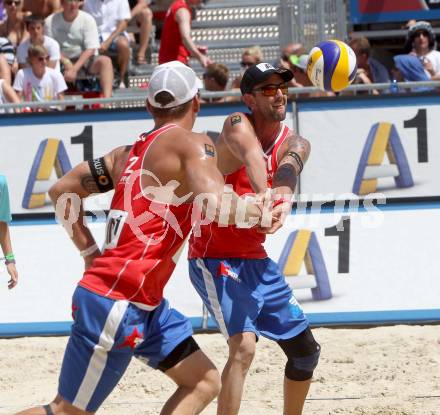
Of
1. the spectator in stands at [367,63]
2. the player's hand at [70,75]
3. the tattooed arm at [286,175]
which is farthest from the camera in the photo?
the player's hand at [70,75]

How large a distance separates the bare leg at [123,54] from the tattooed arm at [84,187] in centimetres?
660

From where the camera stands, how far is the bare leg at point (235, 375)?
5.04 metres

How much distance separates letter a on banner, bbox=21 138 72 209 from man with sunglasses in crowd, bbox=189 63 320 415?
3.11 metres

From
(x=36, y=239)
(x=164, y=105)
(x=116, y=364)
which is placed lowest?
(x=36, y=239)

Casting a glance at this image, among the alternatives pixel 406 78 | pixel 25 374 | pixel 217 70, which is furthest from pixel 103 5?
pixel 25 374

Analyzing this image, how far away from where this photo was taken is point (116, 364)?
409 cm

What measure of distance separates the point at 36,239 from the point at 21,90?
2.27 meters

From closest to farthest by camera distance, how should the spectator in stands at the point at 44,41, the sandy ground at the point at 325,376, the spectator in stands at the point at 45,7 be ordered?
the sandy ground at the point at 325,376 → the spectator in stands at the point at 44,41 → the spectator in stands at the point at 45,7

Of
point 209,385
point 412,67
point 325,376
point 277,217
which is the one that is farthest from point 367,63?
point 209,385

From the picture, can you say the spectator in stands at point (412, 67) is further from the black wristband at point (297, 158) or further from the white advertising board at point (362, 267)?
the black wristband at point (297, 158)

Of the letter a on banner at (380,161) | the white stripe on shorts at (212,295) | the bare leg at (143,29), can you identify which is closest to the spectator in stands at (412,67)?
the letter a on banner at (380,161)

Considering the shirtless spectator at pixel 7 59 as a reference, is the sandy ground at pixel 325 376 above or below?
below

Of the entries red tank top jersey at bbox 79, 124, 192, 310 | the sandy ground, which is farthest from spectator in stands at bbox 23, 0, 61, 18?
red tank top jersey at bbox 79, 124, 192, 310

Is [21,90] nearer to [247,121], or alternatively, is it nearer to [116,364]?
[247,121]
